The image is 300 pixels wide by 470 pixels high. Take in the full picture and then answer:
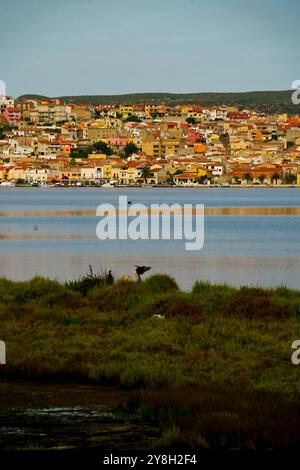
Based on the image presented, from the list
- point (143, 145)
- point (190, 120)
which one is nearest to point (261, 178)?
point (143, 145)

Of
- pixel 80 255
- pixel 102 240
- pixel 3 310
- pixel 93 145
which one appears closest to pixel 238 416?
pixel 3 310

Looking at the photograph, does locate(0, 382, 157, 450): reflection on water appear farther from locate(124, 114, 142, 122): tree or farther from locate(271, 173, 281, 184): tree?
locate(124, 114, 142, 122): tree

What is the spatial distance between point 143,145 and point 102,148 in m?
5.51

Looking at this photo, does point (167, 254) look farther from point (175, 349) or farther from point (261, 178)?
point (261, 178)

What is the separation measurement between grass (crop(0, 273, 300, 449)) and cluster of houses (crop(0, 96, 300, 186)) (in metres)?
123

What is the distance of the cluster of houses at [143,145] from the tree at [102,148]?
0.09 m

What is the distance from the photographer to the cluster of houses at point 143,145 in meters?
136

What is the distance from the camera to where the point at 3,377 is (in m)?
7.33

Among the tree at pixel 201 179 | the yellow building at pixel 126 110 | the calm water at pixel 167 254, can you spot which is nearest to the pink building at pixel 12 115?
the yellow building at pixel 126 110

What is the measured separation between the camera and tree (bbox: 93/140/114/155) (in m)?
156

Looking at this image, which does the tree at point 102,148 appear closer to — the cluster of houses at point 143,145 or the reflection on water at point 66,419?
the cluster of houses at point 143,145

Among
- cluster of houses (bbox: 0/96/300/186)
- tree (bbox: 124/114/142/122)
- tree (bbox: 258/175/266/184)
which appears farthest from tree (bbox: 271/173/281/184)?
tree (bbox: 124/114/142/122)

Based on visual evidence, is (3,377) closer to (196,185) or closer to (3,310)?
(3,310)
